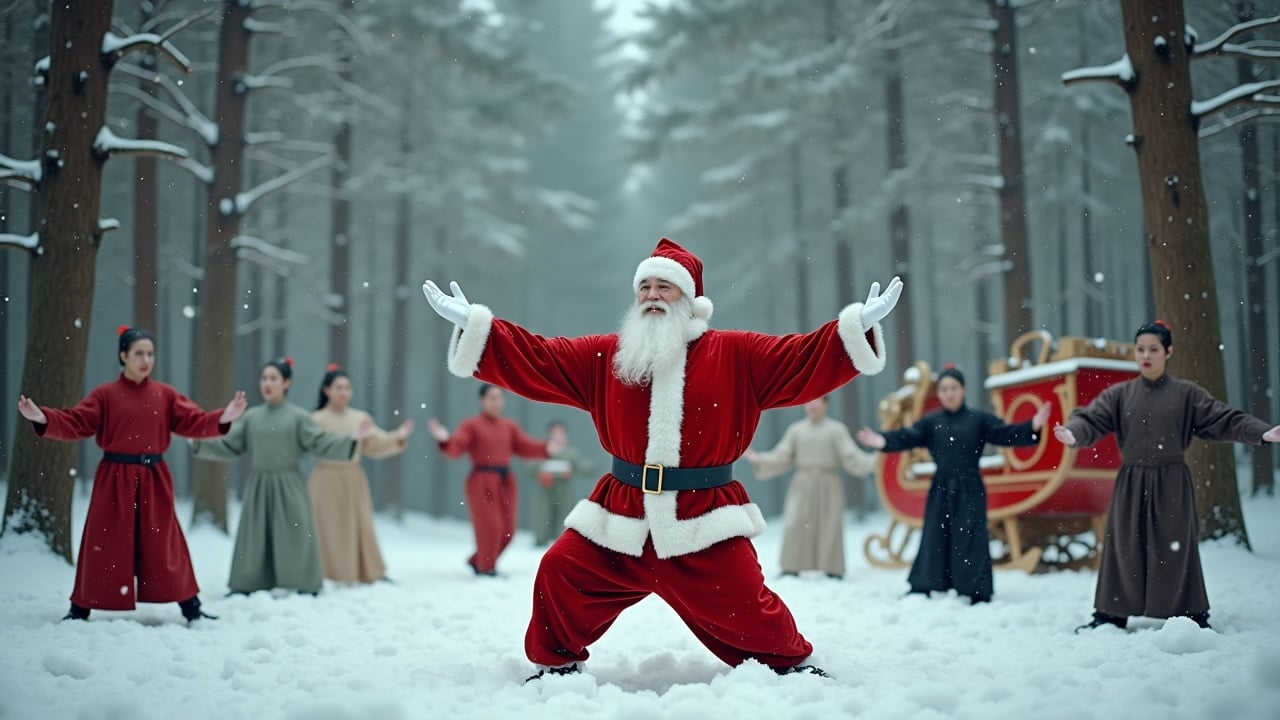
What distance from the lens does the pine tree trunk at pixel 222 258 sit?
410 inches

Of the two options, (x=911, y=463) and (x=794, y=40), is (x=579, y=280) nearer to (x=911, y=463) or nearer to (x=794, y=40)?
(x=794, y=40)

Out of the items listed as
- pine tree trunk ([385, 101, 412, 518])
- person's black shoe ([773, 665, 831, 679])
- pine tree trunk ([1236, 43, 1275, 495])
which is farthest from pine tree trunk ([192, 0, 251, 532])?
pine tree trunk ([1236, 43, 1275, 495])

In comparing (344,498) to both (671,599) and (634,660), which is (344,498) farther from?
(671,599)

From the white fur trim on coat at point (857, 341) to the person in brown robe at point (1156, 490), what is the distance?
1.87 meters

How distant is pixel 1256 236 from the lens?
7559 mm

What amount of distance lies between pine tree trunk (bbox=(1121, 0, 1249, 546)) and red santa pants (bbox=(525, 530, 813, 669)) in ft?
15.1

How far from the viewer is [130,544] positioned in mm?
5473

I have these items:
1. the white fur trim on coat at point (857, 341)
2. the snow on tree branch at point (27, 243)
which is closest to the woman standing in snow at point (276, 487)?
the snow on tree branch at point (27, 243)

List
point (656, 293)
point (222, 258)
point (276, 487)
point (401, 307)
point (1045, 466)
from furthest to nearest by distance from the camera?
point (401, 307), point (222, 258), point (1045, 466), point (276, 487), point (656, 293)

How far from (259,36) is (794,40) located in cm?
920

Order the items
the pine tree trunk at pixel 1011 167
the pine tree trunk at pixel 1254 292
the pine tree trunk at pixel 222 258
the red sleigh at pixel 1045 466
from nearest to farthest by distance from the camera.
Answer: the pine tree trunk at pixel 1254 292 → the red sleigh at pixel 1045 466 → the pine tree trunk at pixel 222 258 → the pine tree trunk at pixel 1011 167

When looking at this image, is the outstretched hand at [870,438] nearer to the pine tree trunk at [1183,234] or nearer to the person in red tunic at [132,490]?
the pine tree trunk at [1183,234]

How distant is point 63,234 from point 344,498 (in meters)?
3.00

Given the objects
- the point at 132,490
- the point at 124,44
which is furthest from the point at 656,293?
the point at 124,44
